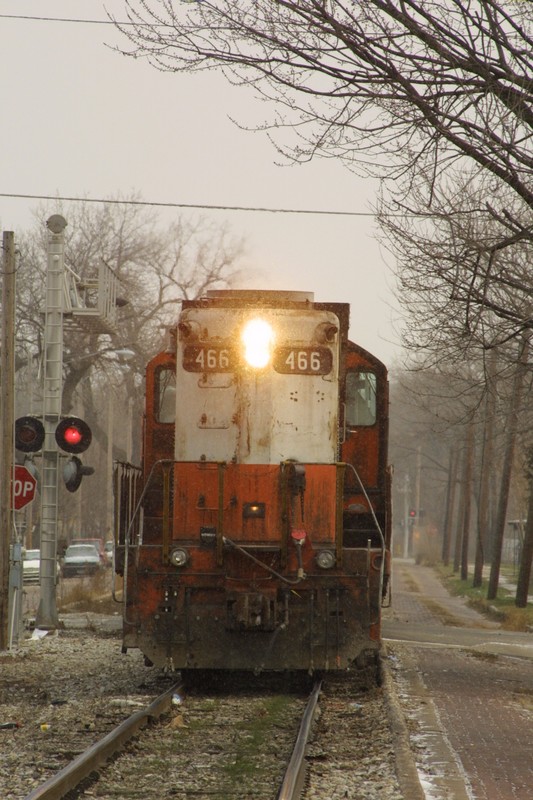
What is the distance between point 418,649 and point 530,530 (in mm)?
13506

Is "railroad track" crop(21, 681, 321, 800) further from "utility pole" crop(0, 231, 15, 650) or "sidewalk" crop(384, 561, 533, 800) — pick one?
"utility pole" crop(0, 231, 15, 650)

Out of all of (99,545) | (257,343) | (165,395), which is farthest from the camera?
(99,545)

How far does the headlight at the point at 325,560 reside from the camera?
10844 millimetres

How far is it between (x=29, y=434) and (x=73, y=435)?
0.66m

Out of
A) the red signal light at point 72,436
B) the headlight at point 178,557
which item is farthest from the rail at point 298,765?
the red signal light at point 72,436

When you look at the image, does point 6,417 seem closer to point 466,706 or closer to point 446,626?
point 466,706

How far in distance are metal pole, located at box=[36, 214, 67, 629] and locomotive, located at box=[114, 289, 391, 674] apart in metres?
6.94

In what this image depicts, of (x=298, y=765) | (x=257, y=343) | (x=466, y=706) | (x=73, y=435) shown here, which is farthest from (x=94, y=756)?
(x=73, y=435)

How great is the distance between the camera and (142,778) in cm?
751

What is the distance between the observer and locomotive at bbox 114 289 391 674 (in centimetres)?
1078

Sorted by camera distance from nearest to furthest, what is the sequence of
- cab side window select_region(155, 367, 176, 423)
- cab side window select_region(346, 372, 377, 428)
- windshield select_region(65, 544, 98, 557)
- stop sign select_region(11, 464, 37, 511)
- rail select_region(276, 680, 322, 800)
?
rail select_region(276, 680, 322, 800) < cab side window select_region(155, 367, 176, 423) < cab side window select_region(346, 372, 377, 428) < stop sign select_region(11, 464, 37, 511) < windshield select_region(65, 544, 98, 557)

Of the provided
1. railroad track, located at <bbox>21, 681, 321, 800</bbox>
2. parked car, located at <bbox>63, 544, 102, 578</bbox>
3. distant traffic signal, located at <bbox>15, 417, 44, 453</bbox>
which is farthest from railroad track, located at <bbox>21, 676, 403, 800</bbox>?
parked car, located at <bbox>63, 544, 102, 578</bbox>

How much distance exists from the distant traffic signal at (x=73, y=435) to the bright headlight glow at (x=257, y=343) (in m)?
6.58

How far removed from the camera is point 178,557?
35.3 ft
